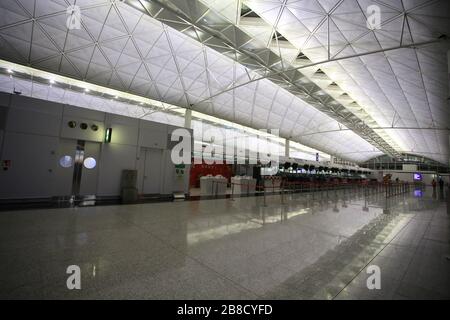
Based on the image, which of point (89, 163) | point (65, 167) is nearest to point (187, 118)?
point (89, 163)

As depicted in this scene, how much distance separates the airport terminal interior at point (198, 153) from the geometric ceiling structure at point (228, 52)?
0.11 m

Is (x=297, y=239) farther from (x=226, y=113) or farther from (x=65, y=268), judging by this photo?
(x=226, y=113)

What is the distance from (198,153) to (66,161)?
13.8 m

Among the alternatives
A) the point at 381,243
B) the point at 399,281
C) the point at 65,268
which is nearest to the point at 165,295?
the point at 65,268

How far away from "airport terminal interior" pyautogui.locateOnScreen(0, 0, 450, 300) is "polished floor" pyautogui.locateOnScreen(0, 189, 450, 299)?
3 cm

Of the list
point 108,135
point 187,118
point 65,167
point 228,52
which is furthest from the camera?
point 187,118

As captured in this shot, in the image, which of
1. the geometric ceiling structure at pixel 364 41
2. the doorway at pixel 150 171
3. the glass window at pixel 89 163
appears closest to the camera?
the geometric ceiling structure at pixel 364 41

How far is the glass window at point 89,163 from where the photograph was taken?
10250 mm

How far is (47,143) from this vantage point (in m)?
9.11

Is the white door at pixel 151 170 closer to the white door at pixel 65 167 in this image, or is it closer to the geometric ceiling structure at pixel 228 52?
the white door at pixel 65 167

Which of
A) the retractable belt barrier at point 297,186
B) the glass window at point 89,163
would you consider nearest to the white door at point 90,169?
the glass window at point 89,163

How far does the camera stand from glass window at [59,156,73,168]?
9570mm

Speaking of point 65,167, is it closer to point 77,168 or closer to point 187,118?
point 77,168
